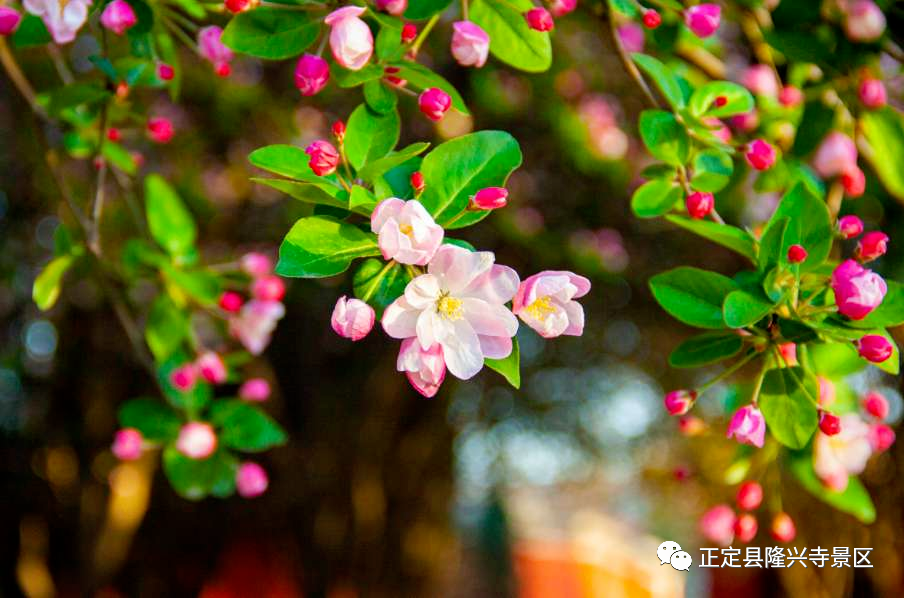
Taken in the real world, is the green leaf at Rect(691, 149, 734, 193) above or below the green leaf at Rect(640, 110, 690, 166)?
below

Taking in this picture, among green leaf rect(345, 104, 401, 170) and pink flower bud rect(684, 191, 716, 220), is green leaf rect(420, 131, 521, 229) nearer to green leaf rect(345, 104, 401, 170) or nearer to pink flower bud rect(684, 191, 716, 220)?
green leaf rect(345, 104, 401, 170)

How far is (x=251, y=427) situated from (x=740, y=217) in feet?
5.19

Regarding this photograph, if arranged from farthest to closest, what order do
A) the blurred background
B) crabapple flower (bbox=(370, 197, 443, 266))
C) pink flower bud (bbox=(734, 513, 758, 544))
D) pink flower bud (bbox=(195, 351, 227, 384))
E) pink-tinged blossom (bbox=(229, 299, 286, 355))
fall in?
the blurred background → pink-tinged blossom (bbox=(229, 299, 286, 355)) → pink flower bud (bbox=(195, 351, 227, 384)) → pink flower bud (bbox=(734, 513, 758, 544)) → crabapple flower (bbox=(370, 197, 443, 266))

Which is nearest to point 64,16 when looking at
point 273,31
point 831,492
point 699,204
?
point 273,31

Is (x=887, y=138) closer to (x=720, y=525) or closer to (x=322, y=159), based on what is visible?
(x=720, y=525)

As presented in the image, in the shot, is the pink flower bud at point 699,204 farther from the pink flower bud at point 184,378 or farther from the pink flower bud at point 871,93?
the pink flower bud at point 184,378

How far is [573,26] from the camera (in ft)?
9.07

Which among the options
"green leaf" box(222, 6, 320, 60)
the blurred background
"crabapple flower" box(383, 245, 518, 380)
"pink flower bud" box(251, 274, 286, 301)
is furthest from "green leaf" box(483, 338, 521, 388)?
the blurred background

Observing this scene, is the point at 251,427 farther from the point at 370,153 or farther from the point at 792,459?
the point at 792,459

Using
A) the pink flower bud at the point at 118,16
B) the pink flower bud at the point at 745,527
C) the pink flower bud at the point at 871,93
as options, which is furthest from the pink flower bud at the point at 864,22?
the pink flower bud at the point at 118,16

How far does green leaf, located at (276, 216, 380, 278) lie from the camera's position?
67 centimetres

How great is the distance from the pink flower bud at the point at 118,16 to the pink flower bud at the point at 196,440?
561 mm

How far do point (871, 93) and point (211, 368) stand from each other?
3.23 feet

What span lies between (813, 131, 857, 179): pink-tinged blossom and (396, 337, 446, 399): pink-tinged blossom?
3.17ft
